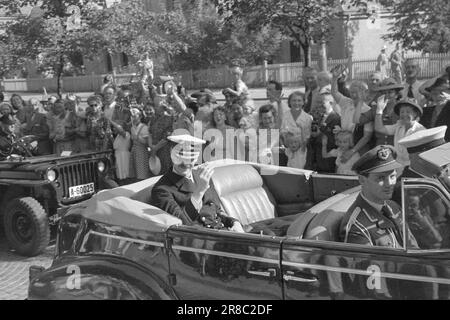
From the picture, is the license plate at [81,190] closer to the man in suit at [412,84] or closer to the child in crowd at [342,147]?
the child in crowd at [342,147]

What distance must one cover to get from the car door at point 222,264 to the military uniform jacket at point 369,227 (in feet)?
1.64

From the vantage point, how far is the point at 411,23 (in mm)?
20859

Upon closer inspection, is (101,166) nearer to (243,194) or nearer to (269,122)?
(269,122)

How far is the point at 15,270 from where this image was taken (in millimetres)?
6746

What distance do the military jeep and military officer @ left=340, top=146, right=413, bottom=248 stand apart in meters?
4.31

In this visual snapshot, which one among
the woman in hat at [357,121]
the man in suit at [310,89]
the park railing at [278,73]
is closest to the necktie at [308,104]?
the man in suit at [310,89]

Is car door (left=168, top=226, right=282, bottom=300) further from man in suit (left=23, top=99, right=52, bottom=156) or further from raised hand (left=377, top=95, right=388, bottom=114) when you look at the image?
man in suit (left=23, top=99, right=52, bottom=156)

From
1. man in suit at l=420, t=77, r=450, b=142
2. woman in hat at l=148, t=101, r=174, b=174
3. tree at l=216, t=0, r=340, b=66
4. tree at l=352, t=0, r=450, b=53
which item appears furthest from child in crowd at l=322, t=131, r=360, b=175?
tree at l=352, t=0, r=450, b=53

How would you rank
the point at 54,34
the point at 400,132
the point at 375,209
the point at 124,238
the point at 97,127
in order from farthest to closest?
the point at 54,34 < the point at 97,127 < the point at 400,132 < the point at 124,238 < the point at 375,209

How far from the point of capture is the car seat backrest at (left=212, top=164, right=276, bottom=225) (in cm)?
507

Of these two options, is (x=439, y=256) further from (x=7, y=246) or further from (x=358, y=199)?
(x=7, y=246)

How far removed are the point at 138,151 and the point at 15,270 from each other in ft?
7.51

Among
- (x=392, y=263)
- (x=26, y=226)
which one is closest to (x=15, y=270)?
(x=26, y=226)

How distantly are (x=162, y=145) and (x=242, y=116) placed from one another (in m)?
1.36
